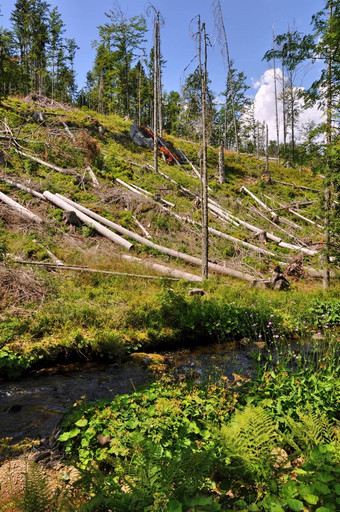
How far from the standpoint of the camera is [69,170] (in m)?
15.3

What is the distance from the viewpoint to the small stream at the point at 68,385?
147 inches

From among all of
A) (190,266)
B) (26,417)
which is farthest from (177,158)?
(26,417)

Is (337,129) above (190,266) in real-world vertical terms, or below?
above

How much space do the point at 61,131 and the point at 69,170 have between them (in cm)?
439

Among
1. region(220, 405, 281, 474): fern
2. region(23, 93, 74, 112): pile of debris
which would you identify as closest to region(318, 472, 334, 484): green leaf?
region(220, 405, 281, 474): fern

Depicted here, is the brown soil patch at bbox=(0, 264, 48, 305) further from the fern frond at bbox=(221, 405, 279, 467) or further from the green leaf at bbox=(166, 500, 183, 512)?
the green leaf at bbox=(166, 500, 183, 512)

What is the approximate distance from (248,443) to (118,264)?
743 centimetres

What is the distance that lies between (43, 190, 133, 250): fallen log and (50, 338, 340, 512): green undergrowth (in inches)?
298

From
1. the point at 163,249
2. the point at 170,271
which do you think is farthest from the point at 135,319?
the point at 163,249

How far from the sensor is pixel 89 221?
1173 centimetres

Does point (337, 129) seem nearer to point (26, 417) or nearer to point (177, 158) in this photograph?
point (26, 417)

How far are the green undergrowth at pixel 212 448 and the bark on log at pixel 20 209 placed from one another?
343 inches

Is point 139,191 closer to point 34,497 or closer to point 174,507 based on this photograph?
point 34,497

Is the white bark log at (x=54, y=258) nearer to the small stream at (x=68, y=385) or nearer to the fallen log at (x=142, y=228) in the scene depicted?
the small stream at (x=68, y=385)
